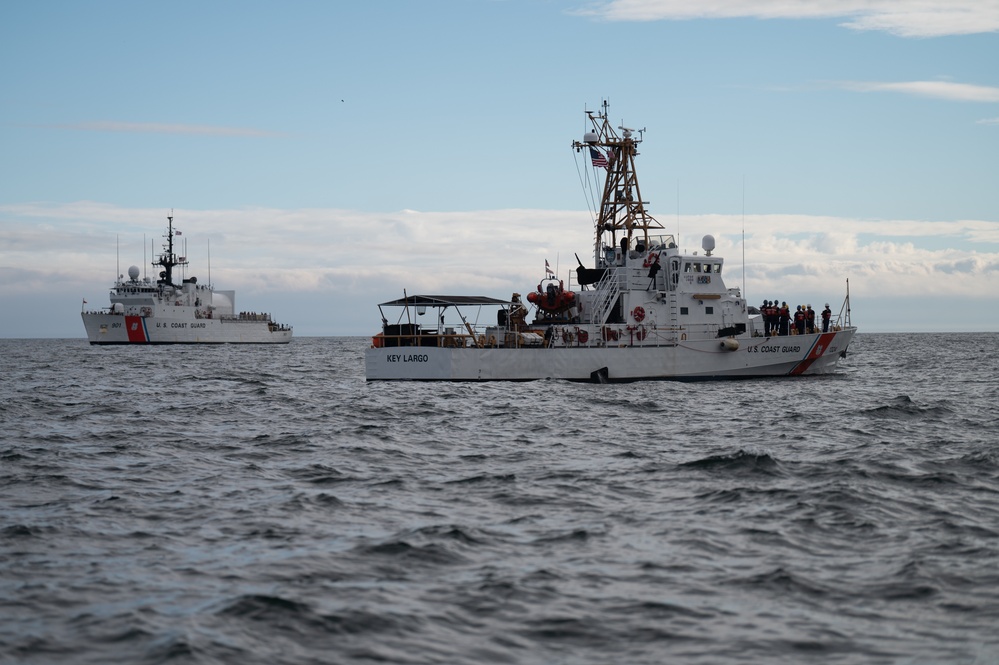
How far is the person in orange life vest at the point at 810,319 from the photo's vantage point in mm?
41906

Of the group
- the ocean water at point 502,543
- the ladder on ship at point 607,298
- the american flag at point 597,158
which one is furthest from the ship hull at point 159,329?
the ocean water at point 502,543

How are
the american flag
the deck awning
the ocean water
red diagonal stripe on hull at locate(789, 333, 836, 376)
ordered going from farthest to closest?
the american flag, red diagonal stripe on hull at locate(789, 333, 836, 376), the deck awning, the ocean water

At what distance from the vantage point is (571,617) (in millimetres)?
8477

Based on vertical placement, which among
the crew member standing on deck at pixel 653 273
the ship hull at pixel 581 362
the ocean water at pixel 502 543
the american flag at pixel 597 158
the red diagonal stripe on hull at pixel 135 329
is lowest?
the ocean water at pixel 502 543

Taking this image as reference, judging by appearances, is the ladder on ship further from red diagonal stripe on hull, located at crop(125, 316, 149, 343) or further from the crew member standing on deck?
red diagonal stripe on hull, located at crop(125, 316, 149, 343)

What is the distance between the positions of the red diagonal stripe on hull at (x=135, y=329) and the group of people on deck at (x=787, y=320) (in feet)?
270

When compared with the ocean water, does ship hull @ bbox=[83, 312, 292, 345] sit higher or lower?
higher

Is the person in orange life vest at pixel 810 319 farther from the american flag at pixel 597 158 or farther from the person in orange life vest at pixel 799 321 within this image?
the american flag at pixel 597 158

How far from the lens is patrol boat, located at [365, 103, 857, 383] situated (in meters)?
37.8

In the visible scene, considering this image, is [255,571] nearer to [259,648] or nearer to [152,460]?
[259,648]

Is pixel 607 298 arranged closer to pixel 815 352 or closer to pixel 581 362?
pixel 581 362

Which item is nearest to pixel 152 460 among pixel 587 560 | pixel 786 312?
pixel 587 560

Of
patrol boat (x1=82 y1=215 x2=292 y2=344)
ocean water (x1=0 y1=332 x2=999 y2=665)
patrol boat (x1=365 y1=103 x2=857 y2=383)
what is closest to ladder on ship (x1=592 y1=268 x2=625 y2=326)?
patrol boat (x1=365 y1=103 x2=857 y2=383)

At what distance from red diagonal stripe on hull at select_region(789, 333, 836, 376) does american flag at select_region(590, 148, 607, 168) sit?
1187cm
